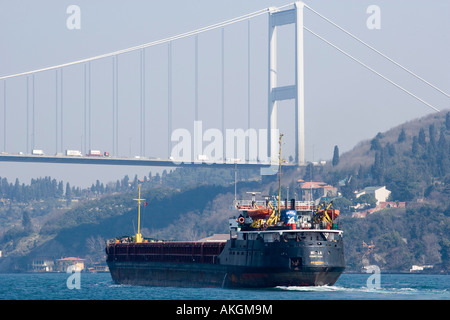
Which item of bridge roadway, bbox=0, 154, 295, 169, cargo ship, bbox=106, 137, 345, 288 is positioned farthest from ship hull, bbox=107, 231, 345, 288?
bridge roadway, bbox=0, 154, 295, 169

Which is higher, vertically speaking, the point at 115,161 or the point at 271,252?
the point at 115,161

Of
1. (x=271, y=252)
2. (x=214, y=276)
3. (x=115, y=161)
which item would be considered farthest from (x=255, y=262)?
(x=115, y=161)

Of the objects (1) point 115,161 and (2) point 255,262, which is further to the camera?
(1) point 115,161

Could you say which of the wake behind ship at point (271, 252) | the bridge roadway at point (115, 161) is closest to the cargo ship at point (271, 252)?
the wake behind ship at point (271, 252)

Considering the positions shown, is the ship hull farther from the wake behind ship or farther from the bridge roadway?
the bridge roadway

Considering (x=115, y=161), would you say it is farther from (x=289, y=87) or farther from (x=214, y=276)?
(x=214, y=276)

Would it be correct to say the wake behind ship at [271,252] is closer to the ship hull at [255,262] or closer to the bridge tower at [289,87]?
the ship hull at [255,262]
